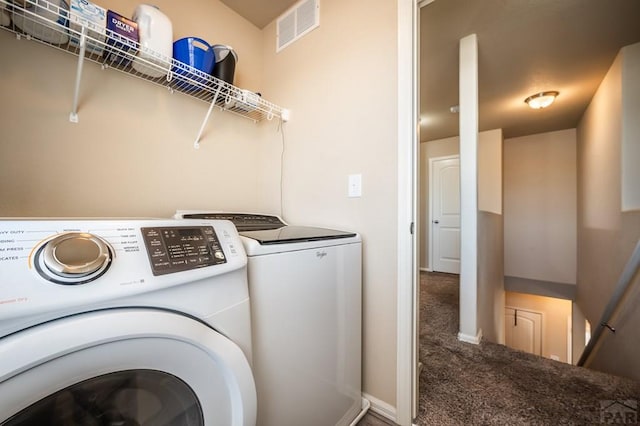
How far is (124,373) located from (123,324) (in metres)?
0.13

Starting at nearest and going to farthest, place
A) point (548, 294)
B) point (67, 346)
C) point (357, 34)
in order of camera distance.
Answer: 1. point (67, 346)
2. point (357, 34)
3. point (548, 294)

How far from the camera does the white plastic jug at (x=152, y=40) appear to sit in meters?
1.08

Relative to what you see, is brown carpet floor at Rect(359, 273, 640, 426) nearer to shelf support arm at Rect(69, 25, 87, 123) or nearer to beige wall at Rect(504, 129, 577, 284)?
shelf support arm at Rect(69, 25, 87, 123)

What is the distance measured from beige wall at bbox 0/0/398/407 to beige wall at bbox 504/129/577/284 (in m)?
4.45

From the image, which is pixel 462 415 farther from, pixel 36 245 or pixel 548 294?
pixel 548 294

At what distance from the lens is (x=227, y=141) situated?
5.32ft

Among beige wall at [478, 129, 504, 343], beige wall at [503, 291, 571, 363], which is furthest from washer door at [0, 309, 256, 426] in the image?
beige wall at [503, 291, 571, 363]

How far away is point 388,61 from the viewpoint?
1.19 metres

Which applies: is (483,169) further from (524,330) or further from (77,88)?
(77,88)

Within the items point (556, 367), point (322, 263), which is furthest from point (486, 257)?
point (322, 263)

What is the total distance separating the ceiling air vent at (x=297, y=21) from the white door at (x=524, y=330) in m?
5.47

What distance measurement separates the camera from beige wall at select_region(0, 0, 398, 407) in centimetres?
100

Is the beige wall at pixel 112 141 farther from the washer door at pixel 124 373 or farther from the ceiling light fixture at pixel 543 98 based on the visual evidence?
the ceiling light fixture at pixel 543 98

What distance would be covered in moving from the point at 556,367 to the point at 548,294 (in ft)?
10.7
